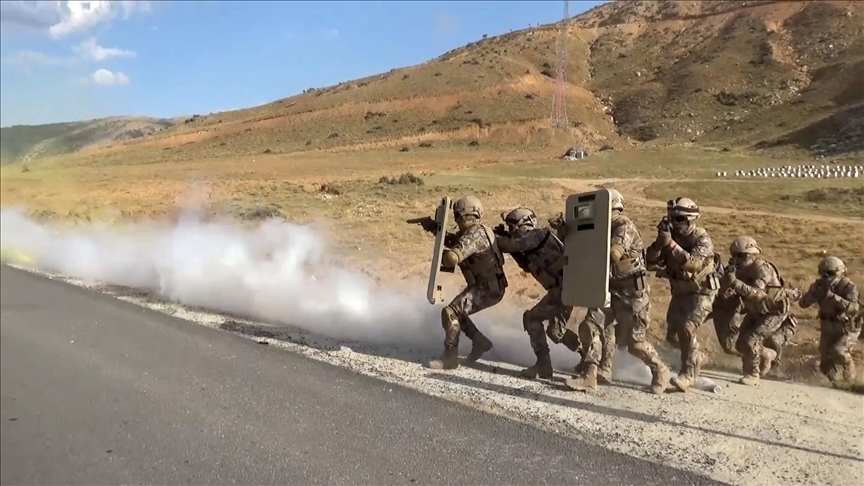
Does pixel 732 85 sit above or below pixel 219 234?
above

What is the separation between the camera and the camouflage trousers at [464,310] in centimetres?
770

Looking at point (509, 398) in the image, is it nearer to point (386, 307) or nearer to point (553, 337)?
point (553, 337)

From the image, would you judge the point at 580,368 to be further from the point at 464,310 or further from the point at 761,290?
the point at 761,290

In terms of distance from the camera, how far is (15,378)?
6.51 metres

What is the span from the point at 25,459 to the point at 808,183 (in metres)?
14.5

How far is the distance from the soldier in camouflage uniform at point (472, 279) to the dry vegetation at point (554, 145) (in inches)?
109

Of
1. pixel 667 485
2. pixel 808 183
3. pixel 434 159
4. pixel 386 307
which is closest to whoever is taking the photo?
pixel 667 485

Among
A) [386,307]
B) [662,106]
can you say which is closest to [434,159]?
[662,106]

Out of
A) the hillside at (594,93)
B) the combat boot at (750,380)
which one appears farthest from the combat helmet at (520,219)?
→ the hillside at (594,93)

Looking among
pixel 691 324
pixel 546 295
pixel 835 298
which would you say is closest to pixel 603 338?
pixel 546 295

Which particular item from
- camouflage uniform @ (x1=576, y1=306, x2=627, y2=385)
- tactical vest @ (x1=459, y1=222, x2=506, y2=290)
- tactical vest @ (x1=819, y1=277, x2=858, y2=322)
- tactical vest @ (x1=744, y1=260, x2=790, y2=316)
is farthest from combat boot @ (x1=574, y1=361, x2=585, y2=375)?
tactical vest @ (x1=819, y1=277, x2=858, y2=322)

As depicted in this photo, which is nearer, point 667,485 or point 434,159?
point 667,485

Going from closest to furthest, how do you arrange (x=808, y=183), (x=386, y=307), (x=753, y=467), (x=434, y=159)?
(x=753, y=467)
(x=386, y=307)
(x=808, y=183)
(x=434, y=159)

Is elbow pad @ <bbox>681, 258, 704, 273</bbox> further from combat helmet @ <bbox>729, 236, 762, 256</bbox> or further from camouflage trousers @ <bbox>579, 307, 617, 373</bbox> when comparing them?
combat helmet @ <bbox>729, 236, 762, 256</bbox>
